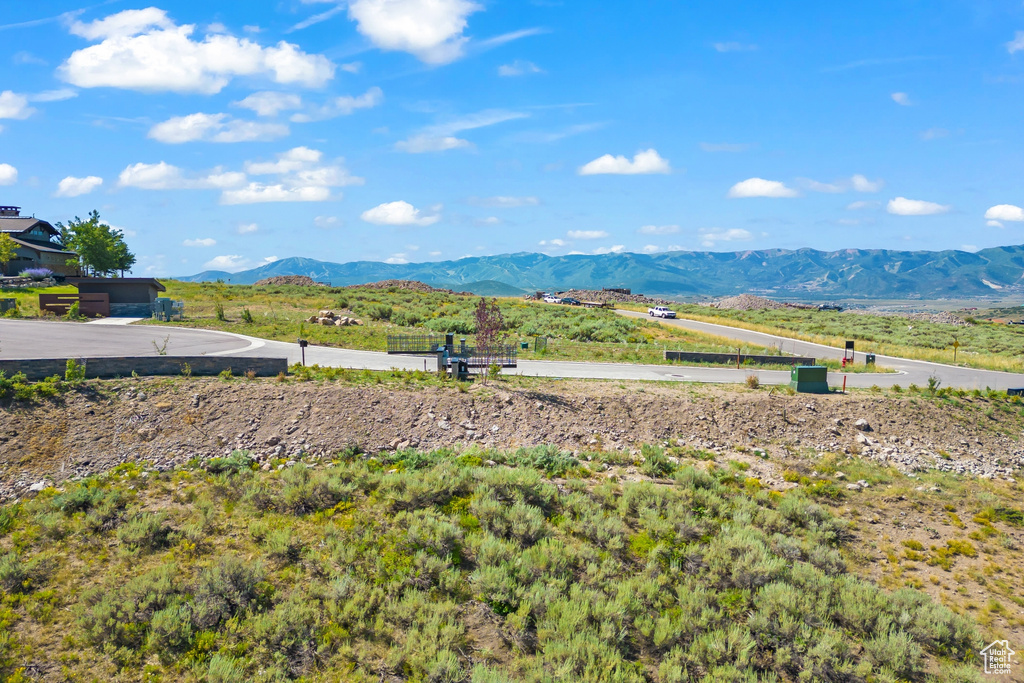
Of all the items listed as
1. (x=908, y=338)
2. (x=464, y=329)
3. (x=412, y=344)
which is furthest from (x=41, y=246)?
(x=908, y=338)

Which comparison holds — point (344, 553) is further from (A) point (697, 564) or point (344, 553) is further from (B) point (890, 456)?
(B) point (890, 456)

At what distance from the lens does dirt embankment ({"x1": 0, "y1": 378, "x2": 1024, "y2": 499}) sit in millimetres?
14953

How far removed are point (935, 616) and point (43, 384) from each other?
71.7ft

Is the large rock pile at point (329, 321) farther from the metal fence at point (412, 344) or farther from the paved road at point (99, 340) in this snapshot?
the metal fence at point (412, 344)

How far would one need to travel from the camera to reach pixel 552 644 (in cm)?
760

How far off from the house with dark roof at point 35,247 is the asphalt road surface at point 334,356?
171 feet

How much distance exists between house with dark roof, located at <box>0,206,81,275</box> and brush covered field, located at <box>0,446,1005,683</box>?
75.6 m

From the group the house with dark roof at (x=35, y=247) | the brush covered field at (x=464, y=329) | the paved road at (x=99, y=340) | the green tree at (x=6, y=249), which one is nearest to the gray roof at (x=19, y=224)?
the house with dark roof at (x=35, y=247)

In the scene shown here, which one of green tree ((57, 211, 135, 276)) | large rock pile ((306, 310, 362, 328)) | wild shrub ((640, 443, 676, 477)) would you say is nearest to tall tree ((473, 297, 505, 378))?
wild shrub ((640, 443, 676, 477))

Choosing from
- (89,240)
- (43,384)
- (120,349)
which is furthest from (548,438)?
(89,240)

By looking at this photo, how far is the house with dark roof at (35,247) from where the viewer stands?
69.4 m

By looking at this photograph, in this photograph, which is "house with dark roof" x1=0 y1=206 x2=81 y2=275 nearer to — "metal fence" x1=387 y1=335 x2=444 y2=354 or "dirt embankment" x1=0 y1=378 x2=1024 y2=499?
"metal fence" x1=387 y1=335 x2=444 y2=354

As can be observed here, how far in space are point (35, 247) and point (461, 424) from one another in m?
81.5

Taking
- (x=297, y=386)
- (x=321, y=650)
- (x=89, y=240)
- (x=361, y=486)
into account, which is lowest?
(x=321, y=650)
